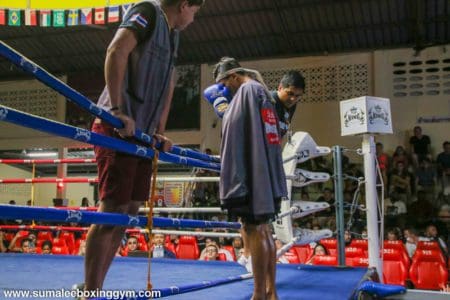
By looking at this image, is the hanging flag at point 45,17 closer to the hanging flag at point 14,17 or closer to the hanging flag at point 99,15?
the hanging flag at point 14,17

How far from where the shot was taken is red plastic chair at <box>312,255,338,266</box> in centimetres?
463

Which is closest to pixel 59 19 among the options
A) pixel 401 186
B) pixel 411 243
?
pixel 411 243

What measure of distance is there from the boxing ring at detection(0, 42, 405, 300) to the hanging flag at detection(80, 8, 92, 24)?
2.81 metres

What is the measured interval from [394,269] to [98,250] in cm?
408

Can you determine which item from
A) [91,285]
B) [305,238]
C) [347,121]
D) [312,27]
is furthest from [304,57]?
[91,285]

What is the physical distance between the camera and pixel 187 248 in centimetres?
568

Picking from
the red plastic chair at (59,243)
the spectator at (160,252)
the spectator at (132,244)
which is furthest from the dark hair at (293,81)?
the red plastic chair at (59,243)

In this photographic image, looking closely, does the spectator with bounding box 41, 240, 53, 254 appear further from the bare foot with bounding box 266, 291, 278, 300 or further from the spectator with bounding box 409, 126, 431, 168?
the spectator with bounding box 409, 126, 431, 168

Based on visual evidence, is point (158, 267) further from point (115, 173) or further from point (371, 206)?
point (115, 173)

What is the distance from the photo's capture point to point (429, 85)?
838 cm

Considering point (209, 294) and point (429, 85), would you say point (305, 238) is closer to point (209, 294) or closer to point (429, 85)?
point (209, 294)

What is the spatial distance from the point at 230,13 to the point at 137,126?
7283 millimetres

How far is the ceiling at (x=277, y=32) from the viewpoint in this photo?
779cm

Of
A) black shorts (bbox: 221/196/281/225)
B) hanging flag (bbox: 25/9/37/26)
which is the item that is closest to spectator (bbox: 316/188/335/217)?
hanging flag (bbox: 25/9/37/26)
